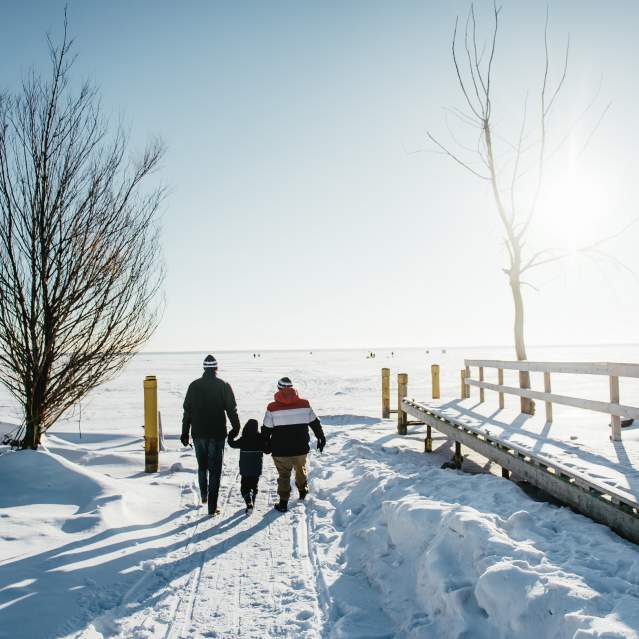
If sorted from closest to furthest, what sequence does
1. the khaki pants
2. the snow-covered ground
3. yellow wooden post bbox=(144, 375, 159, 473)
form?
the snow-covered ground
the khaki pants
yellow wooden post bbox=(144, 375, 159, 473)

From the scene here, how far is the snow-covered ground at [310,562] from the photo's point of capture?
2967 mm

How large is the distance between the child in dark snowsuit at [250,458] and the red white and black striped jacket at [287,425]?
0.13 metres

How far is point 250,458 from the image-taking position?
20.5ft

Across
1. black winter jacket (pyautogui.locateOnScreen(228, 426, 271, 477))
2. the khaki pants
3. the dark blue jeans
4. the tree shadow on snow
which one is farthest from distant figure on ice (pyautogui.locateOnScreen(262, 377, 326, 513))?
the tree shadow on snow

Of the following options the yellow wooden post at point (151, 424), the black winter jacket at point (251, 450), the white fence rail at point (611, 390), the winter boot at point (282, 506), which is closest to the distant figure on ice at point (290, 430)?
the black winter jacket at point (251, 450)

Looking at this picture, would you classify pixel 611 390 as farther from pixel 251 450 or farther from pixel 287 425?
pixel 251 450

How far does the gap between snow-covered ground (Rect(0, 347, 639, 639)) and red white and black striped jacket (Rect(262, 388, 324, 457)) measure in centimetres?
72

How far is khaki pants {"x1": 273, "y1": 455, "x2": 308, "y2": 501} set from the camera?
604cm

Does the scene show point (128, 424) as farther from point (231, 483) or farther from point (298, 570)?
point (298, 570)

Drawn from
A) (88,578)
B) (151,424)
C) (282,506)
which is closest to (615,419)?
(282,506)

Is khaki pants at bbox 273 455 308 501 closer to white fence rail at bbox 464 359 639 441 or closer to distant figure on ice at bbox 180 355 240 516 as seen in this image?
distant figure on ice at bbox 180 355 240 516

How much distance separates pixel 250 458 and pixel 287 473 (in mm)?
508

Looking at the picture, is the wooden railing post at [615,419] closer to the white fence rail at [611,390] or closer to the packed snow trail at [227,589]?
the white fence rail at [611,390]

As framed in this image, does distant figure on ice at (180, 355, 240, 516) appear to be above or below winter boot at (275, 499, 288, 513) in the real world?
above
